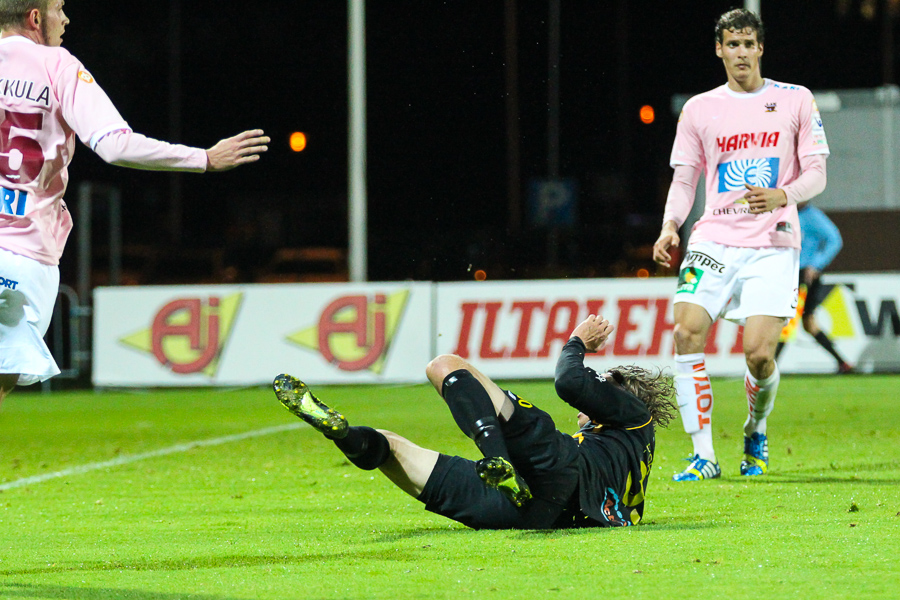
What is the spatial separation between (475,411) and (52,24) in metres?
2.07

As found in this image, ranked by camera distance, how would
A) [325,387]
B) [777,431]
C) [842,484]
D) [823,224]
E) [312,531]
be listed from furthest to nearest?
[325,387], [823,224], [777,431], [842,484], [312,531]

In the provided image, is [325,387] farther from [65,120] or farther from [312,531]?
[65,120]

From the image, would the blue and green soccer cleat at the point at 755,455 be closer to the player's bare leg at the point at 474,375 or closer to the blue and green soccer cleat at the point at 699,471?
the blue and green soccer cleat at the point at 699,471

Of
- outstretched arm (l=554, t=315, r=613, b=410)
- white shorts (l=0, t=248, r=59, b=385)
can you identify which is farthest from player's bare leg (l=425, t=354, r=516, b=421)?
white shorts (l=0, t=248, r=59, b=385)

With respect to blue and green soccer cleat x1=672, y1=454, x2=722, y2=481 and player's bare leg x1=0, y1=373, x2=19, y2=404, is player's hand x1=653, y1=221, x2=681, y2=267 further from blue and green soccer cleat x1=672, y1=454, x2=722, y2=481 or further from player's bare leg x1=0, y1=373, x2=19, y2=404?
player's bare leg x1=0, y1=373, x2=19, y2=404

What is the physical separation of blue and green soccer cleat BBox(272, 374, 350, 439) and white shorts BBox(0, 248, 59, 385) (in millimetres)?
817

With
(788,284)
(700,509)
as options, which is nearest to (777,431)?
(788,284)

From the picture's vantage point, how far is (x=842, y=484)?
6.60 m

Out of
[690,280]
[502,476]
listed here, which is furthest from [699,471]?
[502,476]

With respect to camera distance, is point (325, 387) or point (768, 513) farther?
point (325, 387)

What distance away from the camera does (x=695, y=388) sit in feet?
23.4

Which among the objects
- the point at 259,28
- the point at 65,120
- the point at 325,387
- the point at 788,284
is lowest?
the point at 325,387

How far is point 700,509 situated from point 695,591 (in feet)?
6.23

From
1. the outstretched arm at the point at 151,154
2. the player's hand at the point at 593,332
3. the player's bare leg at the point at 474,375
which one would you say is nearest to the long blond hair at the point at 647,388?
the player's hand at the point at 593,332
